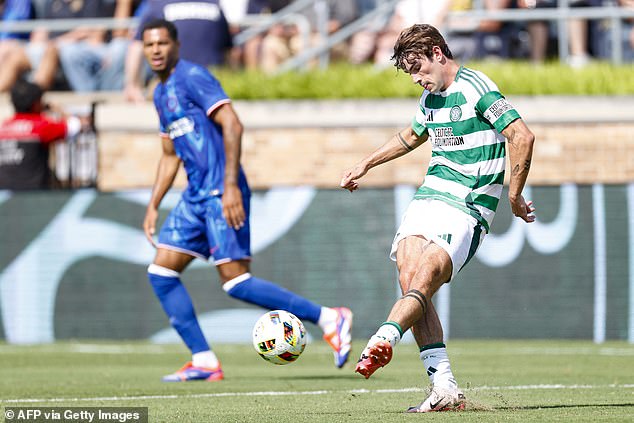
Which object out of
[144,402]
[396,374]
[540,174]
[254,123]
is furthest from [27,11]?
[144,402]

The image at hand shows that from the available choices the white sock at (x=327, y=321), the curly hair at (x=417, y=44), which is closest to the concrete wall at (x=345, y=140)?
the white sock at (x=327, y=321)

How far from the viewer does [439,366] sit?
7.35m

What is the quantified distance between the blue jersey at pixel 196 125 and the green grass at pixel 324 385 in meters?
1.50

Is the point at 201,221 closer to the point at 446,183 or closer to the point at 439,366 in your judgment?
the point at 446,183

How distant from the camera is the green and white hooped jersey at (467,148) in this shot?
739cm

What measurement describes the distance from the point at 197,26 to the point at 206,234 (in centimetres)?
608

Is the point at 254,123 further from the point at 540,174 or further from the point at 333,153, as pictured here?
the point at 540,174

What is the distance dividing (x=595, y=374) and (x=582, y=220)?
4805 millimetres

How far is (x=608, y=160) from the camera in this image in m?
16.0

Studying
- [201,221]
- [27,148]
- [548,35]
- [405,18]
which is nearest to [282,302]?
[201,221]

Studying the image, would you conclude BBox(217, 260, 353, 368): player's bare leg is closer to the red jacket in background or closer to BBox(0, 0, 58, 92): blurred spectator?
the red jacket in background

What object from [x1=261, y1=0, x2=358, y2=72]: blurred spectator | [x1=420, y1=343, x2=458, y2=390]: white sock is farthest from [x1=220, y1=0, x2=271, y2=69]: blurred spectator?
[x1=420, y1=343, x2=458, y2=390]: white sock

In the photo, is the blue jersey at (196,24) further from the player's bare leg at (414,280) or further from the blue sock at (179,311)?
the player's bare leg at (414,280)
